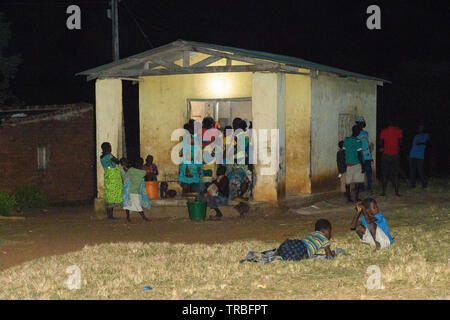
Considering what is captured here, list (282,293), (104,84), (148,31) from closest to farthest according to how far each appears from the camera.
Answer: (282,293), (104,84), (148,31)

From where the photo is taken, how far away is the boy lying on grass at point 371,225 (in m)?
9.34

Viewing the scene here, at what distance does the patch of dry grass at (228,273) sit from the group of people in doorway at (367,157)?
3.83 metres

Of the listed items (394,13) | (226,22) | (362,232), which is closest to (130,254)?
(362,232)

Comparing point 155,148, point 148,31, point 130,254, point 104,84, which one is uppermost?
point 148,31

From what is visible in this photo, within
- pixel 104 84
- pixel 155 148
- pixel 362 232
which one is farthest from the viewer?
pixel 155 148

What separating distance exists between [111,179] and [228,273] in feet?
19.1

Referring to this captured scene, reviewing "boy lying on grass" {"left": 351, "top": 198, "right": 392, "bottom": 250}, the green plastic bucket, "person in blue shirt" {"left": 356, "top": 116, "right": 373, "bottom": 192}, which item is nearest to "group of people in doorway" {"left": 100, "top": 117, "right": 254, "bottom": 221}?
the green plastic bucket

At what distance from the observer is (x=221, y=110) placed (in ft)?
52.8

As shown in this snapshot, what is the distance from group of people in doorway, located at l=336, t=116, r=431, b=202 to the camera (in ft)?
47.0

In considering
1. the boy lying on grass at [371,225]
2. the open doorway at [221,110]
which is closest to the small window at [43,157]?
the open doorway at [221,110]

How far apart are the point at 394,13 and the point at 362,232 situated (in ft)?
79.3

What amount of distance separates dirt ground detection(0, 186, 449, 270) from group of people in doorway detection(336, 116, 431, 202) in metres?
0.49

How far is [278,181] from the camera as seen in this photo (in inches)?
532
